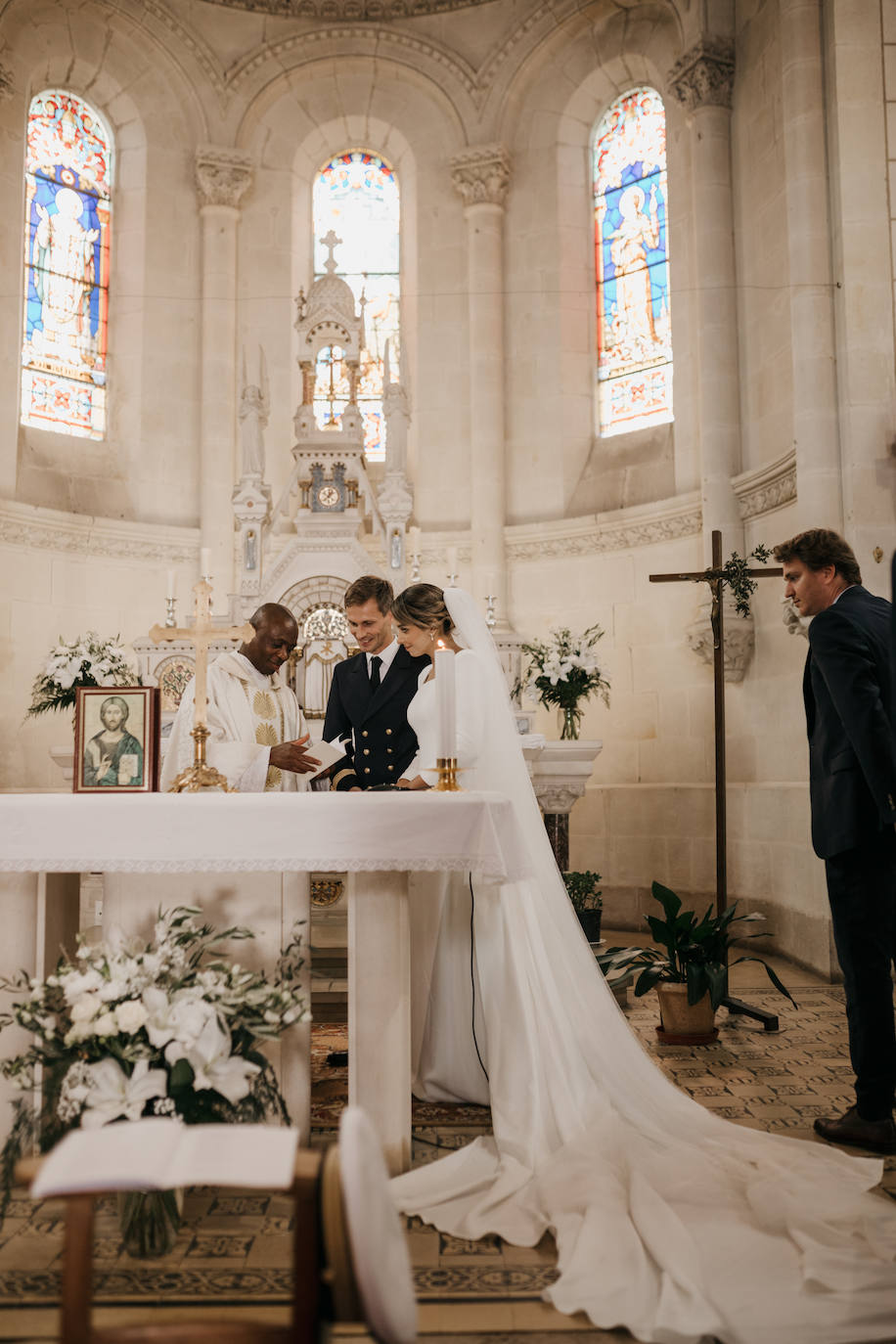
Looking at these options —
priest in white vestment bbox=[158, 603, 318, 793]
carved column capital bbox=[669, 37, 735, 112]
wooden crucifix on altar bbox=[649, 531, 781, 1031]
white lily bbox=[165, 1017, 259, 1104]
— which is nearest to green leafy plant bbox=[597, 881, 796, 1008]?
wooden crucifix on altar bbox=[649, 531, 781, 1031]

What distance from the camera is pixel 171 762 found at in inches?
196

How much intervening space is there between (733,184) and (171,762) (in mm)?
7358

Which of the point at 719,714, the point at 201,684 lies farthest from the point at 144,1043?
the point at 719,714

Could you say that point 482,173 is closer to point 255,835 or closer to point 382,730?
point 382,730

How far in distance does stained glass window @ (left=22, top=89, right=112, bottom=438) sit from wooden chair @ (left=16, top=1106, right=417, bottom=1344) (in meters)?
9.78

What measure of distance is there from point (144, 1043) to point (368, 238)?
410 inches

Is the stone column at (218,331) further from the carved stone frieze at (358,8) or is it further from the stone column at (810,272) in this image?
the stone column at (810,272)

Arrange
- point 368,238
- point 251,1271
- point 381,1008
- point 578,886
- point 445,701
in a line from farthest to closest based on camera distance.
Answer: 1. point 368,238
2. point 578,886
3. point 445,701
4. point 381,1008
5. point 251,1271

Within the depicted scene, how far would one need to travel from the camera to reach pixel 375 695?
503 centimetres

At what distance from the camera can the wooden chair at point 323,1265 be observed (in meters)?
1.74

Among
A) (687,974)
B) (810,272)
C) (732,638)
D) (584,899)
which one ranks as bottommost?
(687,974)

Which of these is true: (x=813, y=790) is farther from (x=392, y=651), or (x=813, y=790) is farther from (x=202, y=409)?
(x=202, y=409)

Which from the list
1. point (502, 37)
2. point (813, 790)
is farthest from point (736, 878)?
point (502, 37)

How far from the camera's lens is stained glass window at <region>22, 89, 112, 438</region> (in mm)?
10641
